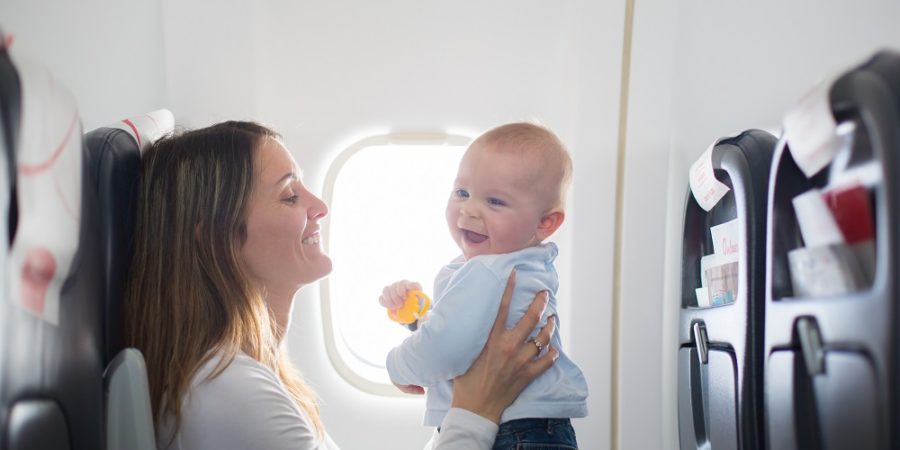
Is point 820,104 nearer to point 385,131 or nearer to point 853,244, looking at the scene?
point 853,244

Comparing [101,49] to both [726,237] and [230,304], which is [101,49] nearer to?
[230,304]

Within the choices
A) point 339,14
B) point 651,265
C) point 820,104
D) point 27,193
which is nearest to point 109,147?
point 27,193


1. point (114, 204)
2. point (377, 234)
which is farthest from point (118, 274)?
point (377, 234)

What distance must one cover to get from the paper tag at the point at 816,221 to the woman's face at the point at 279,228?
114cm

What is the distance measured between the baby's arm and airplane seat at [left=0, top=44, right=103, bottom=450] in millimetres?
681

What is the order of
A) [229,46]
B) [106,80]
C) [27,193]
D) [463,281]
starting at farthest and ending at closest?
[229,46] → [106,80] → [463,281] → [27,193]

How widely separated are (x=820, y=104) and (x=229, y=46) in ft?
5.79

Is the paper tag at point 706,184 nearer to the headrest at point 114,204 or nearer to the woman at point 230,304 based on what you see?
the woman at point 230,304

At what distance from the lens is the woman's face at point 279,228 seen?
173cm

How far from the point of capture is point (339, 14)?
2277 mm

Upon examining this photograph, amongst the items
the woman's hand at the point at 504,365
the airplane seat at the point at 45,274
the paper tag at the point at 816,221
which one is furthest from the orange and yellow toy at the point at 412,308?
the paper tag at the point at 816,221

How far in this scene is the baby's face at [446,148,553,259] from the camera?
1.65 meters

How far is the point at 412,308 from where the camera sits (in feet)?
6.07

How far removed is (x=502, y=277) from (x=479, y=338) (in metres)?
0.15
